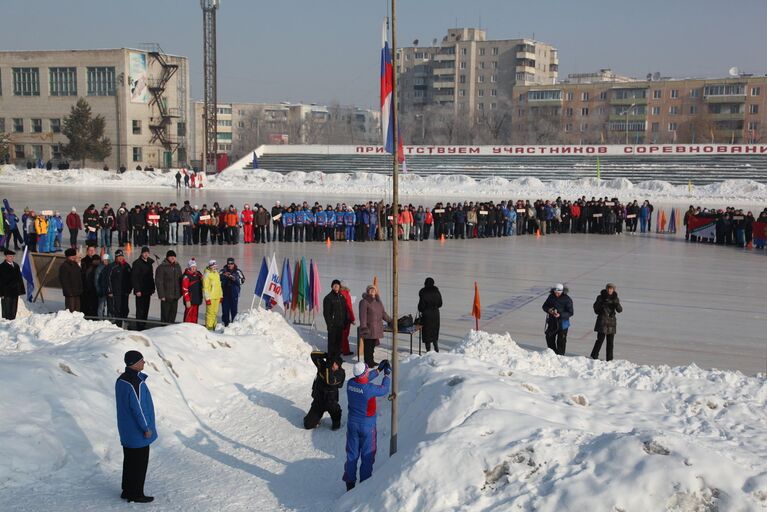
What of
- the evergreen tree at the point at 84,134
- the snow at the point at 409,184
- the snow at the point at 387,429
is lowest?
the snow at the point at 387,429

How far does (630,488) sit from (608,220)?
2737 cm

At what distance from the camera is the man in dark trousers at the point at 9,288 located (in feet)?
43.4

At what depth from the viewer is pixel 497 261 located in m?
23.2

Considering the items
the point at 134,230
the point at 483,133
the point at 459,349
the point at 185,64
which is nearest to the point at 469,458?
the point at 459,349

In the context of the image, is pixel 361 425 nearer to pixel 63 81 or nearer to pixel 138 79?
pixel 138 79

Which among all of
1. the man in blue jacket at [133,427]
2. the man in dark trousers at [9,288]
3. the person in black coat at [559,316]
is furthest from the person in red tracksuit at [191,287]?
the man in blue jacket at [133,427]

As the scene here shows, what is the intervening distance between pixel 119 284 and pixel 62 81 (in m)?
65.3

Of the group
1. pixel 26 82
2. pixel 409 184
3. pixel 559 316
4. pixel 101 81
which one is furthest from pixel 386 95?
pixel 26 82

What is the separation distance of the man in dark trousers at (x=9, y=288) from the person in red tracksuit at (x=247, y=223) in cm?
1301

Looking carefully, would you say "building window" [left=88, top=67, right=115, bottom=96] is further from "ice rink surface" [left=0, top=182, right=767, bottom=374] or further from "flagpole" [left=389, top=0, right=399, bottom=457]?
"flagpole" [left=389, top=0, right=399, bottom=457]

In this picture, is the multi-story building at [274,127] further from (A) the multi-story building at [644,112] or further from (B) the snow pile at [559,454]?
(B) the snow pile at [559,454]

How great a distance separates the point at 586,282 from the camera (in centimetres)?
1958

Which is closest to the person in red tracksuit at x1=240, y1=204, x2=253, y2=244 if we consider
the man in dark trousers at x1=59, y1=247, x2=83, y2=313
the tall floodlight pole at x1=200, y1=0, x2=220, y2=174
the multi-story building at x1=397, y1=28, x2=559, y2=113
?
the man in dark trousers at x1=59, y1=247, x2=83, y2=313

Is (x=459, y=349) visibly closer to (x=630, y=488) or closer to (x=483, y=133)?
(x=630, y=488)
